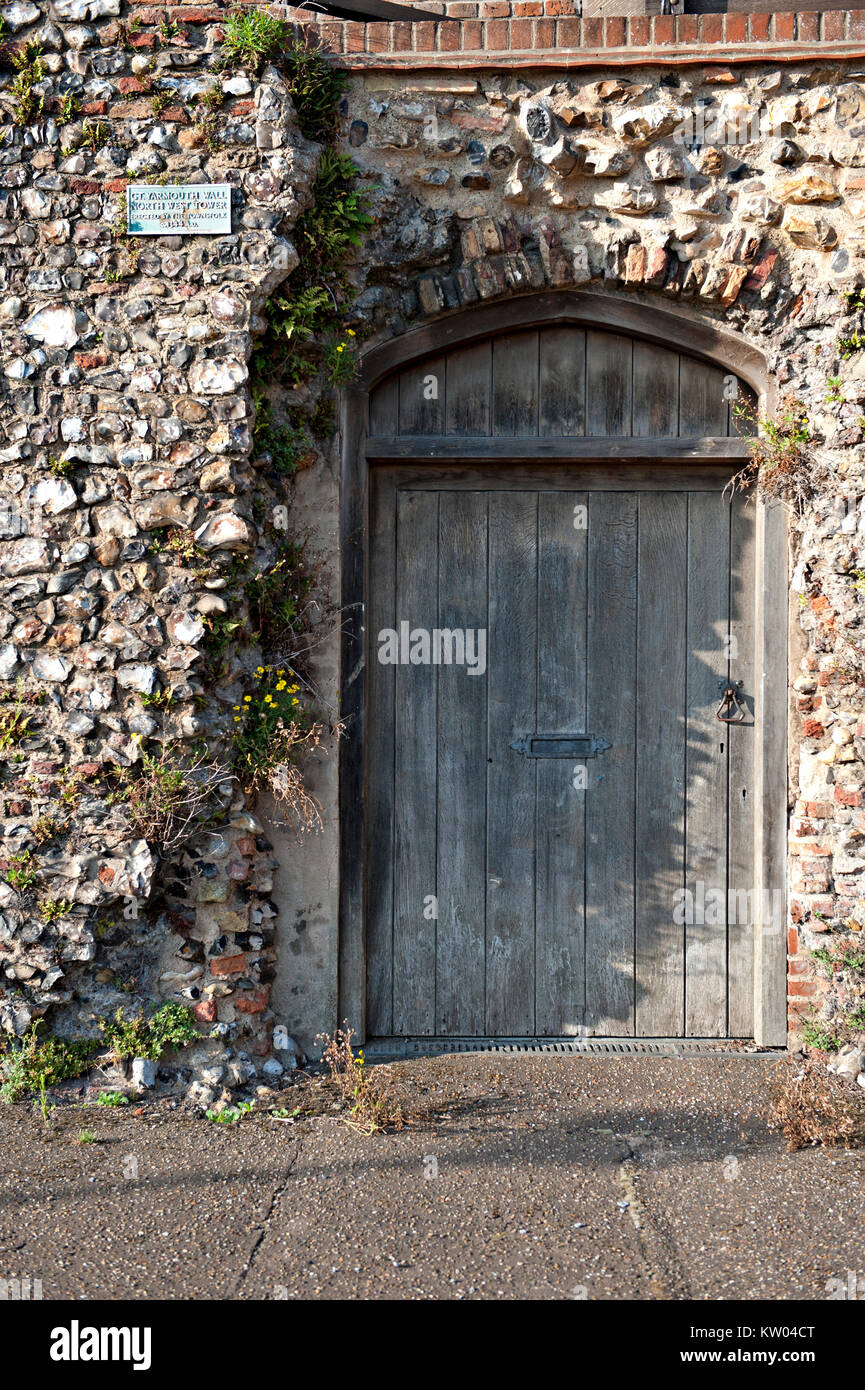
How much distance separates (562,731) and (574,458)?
3.65 ft

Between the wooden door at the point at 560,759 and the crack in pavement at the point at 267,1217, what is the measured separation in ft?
3.14

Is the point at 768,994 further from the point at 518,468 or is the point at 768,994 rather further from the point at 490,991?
the point at 518,468

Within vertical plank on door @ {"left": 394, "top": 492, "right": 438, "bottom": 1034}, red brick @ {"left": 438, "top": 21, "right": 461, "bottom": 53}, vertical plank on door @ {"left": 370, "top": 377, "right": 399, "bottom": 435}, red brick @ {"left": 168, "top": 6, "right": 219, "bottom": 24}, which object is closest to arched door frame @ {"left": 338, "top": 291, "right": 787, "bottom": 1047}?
vertical plank on door @ {"left": 370, "top": 377, "right": 399, "bottom": 435}

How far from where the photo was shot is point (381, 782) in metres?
4.29

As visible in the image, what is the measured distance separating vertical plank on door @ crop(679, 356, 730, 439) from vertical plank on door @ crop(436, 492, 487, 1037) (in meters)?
0.88

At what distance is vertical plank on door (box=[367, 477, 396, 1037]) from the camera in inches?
168

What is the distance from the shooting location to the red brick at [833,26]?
388cm

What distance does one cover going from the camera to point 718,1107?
372 centimetres

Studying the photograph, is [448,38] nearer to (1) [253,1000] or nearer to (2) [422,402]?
(2) [422,402]

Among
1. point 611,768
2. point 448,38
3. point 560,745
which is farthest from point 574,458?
point 448,38

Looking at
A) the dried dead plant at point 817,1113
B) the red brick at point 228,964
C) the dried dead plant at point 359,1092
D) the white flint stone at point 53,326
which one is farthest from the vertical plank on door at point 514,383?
the dried dead plant at point 817,1113

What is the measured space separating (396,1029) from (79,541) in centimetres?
231

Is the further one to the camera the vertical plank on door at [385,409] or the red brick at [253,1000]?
the vertical plank on door at [385,409]

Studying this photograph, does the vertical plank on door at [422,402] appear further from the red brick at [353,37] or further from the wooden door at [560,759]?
the red brick at [353,37]
